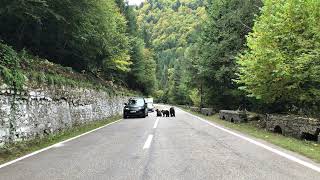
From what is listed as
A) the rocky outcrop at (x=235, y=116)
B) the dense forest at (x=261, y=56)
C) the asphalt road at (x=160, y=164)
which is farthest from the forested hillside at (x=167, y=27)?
the asphalt road at (x=160, y=164)

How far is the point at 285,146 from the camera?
39.7ft

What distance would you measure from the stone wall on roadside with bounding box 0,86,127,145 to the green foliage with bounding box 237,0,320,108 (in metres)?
9.18

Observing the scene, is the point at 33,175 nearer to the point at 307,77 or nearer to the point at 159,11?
the point at 307,77

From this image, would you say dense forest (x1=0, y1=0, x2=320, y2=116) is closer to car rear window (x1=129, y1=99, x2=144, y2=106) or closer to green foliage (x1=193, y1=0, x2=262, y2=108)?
green foliage (x1=193, y1=0, x2=262, y2=108)

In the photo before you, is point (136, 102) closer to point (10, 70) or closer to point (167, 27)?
point (10, 70)

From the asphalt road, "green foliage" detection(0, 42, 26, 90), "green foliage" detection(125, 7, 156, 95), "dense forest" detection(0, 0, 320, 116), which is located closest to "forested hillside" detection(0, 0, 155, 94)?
"dense forest" detection(0, 0, 320, 116)

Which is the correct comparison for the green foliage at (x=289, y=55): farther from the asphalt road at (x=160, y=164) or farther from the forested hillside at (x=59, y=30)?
the forested hillside at (x=59, y=30)

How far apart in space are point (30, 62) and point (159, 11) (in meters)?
162

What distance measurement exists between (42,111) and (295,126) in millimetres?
9900

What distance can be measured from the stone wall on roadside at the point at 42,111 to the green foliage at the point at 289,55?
30.1ft

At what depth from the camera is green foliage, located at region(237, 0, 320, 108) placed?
688 inches

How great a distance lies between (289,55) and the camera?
61.1ft

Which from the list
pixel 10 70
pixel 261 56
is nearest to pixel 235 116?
pixel 261 56

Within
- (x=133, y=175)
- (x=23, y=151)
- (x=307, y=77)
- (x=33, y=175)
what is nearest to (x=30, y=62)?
(x=23, y=151)
